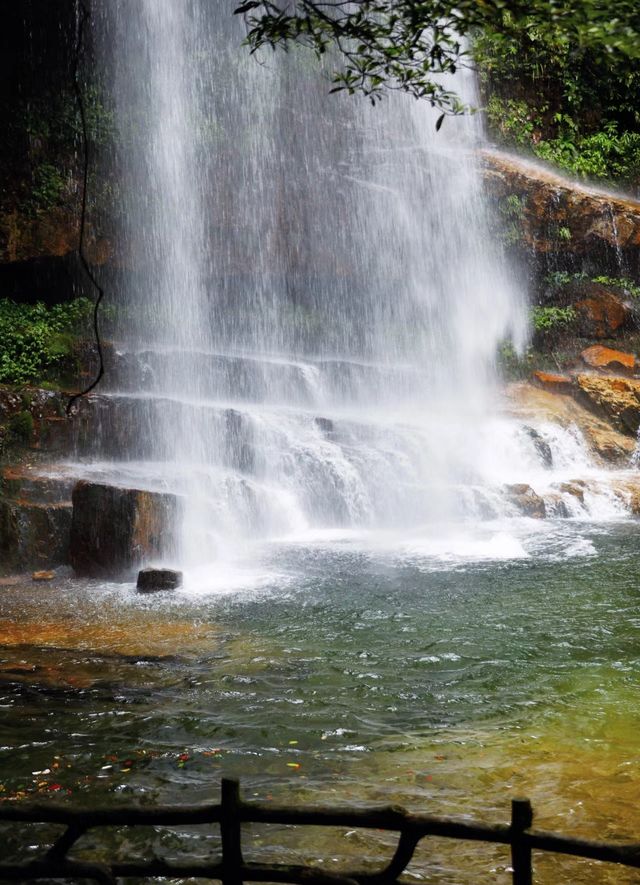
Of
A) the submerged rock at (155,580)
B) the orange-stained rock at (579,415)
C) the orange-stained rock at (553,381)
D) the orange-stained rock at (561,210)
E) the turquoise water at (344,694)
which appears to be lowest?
the turquoise water at (344,694)

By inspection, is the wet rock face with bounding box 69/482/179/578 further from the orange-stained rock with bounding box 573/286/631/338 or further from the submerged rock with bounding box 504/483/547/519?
the orange-stained rock with bounding box 573/286/631/338

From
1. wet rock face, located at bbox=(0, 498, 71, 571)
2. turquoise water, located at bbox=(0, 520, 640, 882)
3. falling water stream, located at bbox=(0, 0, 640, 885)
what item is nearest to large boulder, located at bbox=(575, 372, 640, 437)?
falling water stream, located at bbox=(0, 0, 640, 885)

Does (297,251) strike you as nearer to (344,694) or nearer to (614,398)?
(614,398)

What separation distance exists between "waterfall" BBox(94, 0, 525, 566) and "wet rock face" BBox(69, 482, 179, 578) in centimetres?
496

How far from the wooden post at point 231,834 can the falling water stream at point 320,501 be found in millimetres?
1417

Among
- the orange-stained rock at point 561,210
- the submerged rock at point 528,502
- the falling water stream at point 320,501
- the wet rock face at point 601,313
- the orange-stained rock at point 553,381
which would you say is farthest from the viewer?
the wet rock face at point 601,313

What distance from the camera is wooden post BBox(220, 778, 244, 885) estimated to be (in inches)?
124

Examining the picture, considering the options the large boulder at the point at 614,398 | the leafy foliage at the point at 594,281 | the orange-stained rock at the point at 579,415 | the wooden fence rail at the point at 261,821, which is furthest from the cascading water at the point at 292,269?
the wooden fence rail at the point at 261,821

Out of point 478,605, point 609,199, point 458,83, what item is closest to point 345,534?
point 478,605

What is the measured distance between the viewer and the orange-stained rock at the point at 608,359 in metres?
21.4

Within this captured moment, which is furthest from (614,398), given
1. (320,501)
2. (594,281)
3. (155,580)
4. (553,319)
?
(155,580)

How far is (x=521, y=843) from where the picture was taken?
9.79 feet

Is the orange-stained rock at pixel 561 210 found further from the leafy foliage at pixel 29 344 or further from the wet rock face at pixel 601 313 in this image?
the leafy foliage at pixel 29 344

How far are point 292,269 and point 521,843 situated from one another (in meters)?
23.0
